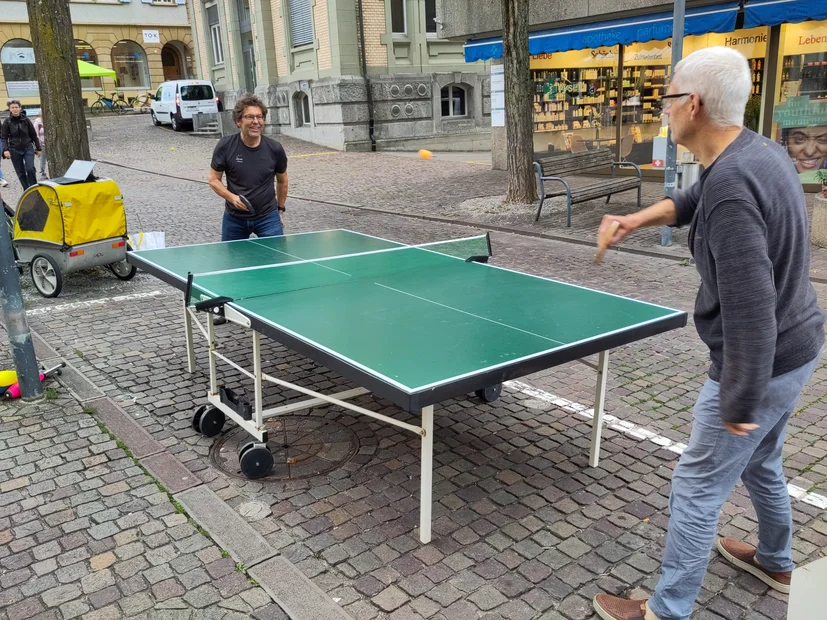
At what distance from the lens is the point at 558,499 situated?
12.5 ft

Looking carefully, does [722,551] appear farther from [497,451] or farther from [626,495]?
[497,451]

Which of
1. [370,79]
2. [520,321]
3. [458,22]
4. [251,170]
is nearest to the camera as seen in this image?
[520,321]

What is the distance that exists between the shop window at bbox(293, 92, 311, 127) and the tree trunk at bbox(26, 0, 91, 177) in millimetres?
18371

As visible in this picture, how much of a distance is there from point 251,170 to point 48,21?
3.79 metres

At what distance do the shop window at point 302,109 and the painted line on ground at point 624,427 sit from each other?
22997mm

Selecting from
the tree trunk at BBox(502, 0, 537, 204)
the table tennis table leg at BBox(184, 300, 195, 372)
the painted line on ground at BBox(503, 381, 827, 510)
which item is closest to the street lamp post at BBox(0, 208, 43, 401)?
the table tennis table leg at BBox(184, 300, 195, 372)

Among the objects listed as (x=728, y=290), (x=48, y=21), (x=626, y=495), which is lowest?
(x=626, y=495)

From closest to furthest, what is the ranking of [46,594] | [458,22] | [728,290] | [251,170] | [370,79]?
[728,290] → [46,594] → [251,170] → [458,22] → [370,79]

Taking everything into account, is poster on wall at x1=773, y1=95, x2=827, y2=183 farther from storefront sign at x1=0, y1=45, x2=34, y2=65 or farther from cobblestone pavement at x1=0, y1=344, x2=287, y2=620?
storefront sign at x1=0, y1=45, x2=34, y2=65

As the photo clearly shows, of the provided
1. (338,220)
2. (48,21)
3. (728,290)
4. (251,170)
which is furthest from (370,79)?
(728,290)

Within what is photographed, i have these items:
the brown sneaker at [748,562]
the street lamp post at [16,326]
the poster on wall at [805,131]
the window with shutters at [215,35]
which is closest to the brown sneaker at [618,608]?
the brown sneaker at [748,562]

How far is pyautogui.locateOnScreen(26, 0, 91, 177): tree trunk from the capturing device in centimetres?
819

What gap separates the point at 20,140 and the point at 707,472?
15.3 meters

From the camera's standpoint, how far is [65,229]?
750cm
